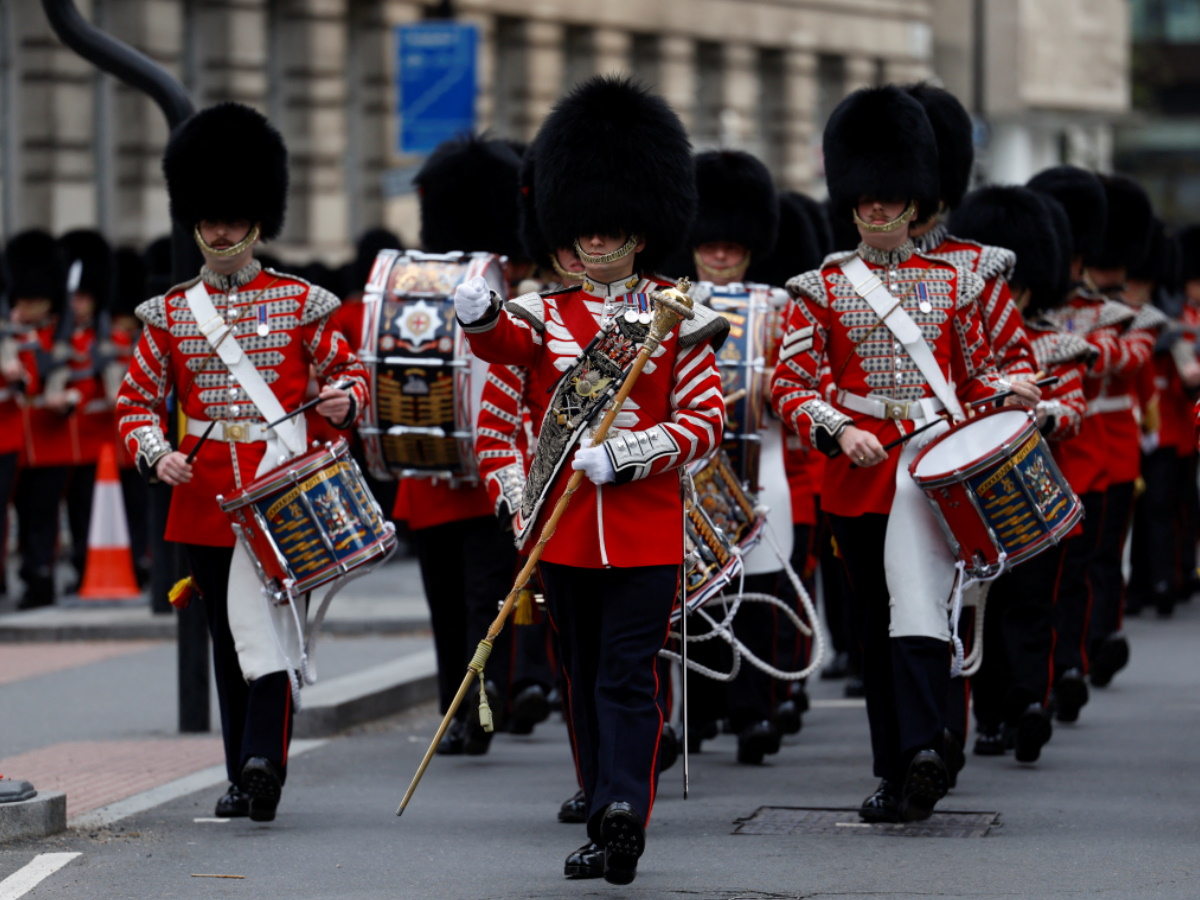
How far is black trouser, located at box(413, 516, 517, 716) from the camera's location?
10.2 m

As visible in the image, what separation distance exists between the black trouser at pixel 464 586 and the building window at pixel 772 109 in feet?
98.1

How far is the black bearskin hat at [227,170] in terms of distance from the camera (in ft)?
29.6

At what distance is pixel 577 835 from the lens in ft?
27.9

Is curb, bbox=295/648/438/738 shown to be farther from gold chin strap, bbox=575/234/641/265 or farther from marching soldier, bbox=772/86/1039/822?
gold chin strap, bbox=575/234/641/265

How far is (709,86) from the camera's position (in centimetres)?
3906

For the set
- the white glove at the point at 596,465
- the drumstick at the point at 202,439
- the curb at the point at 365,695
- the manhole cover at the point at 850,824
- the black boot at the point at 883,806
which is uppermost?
the white glove at the point at 596,465

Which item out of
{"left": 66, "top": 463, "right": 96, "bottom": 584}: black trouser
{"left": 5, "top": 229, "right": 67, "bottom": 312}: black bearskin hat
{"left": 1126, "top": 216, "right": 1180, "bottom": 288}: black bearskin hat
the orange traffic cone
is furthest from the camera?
{"left": 5, "top": 229, "right": 67, "bottom": 312}: black bearskin hat

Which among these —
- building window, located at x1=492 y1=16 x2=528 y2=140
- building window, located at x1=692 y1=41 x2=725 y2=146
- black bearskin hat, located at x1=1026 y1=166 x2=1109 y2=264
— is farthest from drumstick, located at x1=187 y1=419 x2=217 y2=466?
building window, located at x1=692 y1=41 x2=725 y2=146

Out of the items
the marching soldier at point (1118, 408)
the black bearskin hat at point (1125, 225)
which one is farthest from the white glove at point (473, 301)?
the black bearskin hat at point (1125, 225)

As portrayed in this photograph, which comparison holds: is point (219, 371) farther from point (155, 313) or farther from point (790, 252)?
point (790, 252)

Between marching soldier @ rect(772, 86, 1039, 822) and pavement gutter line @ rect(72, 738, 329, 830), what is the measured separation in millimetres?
2304

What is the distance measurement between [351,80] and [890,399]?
22752mm

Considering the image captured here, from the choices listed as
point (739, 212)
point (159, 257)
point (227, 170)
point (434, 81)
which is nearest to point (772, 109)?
point (434, 81)

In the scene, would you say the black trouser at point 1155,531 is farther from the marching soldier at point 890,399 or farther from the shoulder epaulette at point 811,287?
the shoulder epaulette at point 811,287
